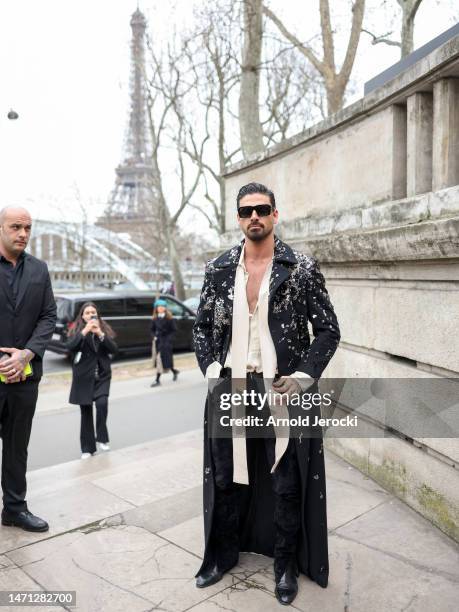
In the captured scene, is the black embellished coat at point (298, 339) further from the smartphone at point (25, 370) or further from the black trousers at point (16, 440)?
the black trousers at point (16, 440)

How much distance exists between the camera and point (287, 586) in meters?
2.85

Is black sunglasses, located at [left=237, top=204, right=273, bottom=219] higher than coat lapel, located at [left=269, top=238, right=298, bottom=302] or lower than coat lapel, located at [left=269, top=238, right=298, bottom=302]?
higher

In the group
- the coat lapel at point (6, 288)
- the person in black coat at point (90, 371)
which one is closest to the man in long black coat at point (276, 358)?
the coat lapel at point (6, 288)

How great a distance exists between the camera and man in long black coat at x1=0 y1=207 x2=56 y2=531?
3.64m

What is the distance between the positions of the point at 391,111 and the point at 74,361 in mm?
4071

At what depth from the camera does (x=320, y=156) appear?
5312 mm

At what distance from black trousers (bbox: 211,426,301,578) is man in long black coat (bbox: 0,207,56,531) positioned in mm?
1346

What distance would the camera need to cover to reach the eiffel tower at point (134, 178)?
134 feet

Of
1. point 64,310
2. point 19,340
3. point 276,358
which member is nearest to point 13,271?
point 19,340

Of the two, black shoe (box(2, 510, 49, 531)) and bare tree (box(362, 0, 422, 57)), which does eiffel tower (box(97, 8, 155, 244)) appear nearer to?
bare tree (box(362, 0, 422, 57))

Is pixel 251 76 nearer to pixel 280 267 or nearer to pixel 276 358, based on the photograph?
pixel 280 267

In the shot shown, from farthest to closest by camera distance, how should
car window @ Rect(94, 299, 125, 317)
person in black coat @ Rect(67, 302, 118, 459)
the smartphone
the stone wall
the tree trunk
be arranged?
1. car window @ Rect(94, 299, 125, 317)
2. the tree trunk
3. person in black coat @ Rect(67, 302, 118, 459)
4. the smartphone
5. the stone wall

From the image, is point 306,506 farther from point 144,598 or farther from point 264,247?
point 264,247

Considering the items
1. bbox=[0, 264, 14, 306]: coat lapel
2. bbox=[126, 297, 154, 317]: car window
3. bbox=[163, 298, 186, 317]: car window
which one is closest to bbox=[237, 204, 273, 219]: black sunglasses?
bbox=[0, 264, 14, 306]: coat lapel
